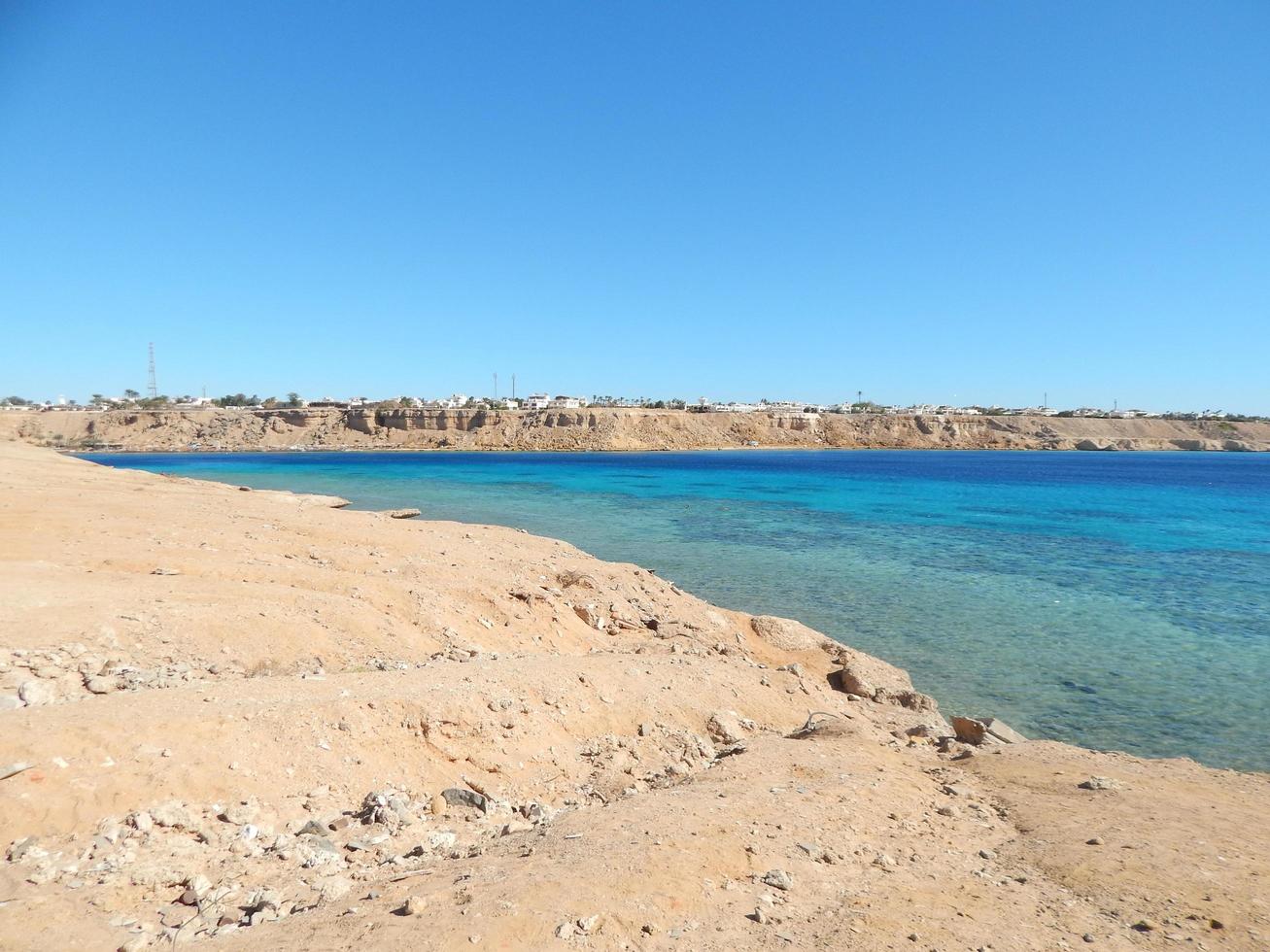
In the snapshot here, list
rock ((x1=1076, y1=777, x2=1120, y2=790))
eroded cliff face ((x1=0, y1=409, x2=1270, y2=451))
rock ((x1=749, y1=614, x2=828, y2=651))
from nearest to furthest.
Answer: rock ((x1=1076, y1=777, x2=1120, y2=790)) < rock ((x1=749, y1=614, x2=828, y2=651)) < eroded cliff face ((x1=0, y1=409, x2=1270, y2=451))

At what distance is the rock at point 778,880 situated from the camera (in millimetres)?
4664

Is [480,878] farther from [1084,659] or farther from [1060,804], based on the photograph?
[1084,659]

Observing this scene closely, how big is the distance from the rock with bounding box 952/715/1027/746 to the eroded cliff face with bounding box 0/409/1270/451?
99663mm

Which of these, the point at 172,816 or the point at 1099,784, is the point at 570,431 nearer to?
the point at 1099,784

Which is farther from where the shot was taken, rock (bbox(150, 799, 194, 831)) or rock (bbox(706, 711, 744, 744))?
rock (bbox(706, 711, 744, 744))

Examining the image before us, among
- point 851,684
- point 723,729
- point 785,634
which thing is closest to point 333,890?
point 723,729

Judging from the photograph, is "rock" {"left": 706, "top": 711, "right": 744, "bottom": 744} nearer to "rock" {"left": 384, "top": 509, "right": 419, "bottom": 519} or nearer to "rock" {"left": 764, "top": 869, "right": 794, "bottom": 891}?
"rock" {"left": 764, "top": 869, "right": 794, "bottom": 891}

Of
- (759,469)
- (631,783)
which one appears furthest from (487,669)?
(759,469)

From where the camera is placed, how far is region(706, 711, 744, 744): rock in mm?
8062

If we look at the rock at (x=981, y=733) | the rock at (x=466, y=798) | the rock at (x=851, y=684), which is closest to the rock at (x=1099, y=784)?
the rock at (x=981, y=733)

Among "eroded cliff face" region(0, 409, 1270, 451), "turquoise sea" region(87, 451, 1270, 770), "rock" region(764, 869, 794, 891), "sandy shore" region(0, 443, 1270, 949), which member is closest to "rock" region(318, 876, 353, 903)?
"sandy shore" region(0, 443, 1270, 949)

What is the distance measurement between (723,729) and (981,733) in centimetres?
327

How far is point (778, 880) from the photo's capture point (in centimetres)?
470

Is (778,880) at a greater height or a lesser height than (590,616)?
greater
